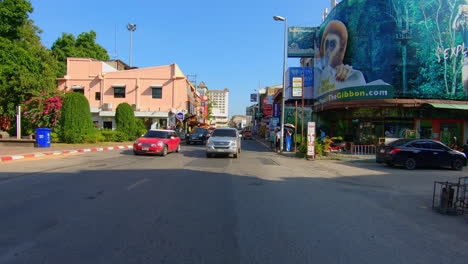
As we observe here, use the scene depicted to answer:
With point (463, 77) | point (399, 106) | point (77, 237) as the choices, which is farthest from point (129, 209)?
point (463, 77)

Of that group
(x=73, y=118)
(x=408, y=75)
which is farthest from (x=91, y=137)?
(x=408, y=75)

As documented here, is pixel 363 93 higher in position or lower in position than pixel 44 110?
higher

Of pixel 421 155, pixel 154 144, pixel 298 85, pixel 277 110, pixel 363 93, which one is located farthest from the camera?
pixel 277 110

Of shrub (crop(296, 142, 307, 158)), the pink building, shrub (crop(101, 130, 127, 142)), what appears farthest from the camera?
the pink building

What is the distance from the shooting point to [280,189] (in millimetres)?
8469

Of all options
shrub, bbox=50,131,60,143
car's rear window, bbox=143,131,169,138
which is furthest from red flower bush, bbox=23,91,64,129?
car's rear window, bbox=143,131,169,138

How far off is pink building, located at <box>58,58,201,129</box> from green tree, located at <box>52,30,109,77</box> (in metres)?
8.89

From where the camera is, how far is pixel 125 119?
1080 inches

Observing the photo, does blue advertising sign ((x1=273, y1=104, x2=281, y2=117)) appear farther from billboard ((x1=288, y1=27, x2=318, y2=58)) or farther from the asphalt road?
the asphalt road

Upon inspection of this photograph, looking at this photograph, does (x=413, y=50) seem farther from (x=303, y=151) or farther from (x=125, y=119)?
(x=125, y=119)

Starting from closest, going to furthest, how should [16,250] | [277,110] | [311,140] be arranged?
[16,250] < [311,140] < [277,110]

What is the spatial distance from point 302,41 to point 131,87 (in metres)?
21.9

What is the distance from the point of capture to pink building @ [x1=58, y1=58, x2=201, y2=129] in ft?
121

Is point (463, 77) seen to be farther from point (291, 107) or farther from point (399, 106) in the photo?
point (291, 107)
